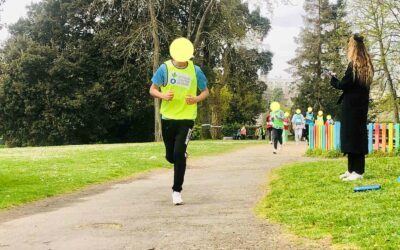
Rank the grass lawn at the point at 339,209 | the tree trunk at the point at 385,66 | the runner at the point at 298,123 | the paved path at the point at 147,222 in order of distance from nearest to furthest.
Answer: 1. the grass lawn at the point at 339,209
2. the paved path at the point at 147,222
3. the runner at the point at 298,123
4. the tree trunk at the point at 385,66

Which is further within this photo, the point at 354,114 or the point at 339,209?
the point at 354,114

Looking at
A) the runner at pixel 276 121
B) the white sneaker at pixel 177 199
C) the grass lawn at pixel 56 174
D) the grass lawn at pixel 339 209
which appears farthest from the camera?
the runner at pixel 276 121

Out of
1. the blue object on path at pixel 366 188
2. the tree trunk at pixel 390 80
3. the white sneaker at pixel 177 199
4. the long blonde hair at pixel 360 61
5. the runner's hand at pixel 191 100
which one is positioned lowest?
the white sneaker at pixel 177 199

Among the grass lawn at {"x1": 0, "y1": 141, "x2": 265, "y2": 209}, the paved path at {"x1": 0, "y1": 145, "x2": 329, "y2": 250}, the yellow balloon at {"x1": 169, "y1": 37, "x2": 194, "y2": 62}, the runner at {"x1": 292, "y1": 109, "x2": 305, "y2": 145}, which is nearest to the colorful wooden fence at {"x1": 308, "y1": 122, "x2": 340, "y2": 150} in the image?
the grass lawn at {"x1": 0, "y1": 141, "x2": 265, "y2": 209}

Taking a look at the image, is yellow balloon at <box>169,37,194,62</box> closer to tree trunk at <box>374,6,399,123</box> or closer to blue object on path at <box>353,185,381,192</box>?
blue object on path at <box>353,185,381,192</box>

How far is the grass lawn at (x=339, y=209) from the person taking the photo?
4977mm

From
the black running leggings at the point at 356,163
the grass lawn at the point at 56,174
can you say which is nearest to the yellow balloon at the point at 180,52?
the black running leggings at the point at 356,163

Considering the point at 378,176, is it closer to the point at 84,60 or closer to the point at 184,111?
the point at 184,111

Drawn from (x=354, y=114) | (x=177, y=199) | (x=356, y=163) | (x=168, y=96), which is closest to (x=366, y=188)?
(x=356, y=163)

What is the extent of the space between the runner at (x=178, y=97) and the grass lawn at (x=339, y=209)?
142 cm

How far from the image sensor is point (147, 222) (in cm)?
642

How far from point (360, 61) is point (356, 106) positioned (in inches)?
30.1

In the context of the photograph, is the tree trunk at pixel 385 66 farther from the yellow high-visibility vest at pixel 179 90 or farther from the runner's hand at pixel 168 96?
the runner's hand at pixel 168 96

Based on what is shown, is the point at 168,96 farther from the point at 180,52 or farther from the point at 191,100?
the point at 180,52
